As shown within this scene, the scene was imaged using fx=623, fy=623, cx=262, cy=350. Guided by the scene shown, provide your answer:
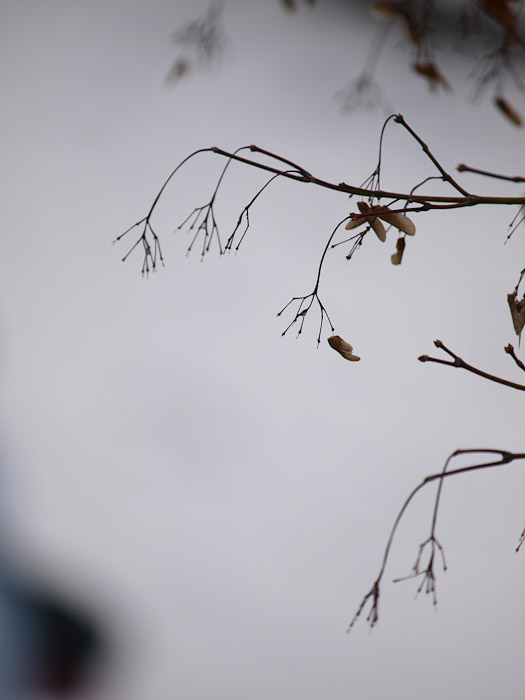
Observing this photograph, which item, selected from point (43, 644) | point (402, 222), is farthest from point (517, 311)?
point (43, 644)

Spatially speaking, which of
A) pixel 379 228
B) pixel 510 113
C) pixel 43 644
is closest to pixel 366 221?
pixel 379 228

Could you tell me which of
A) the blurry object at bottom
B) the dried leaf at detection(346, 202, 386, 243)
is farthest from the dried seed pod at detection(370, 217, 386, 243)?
the blurry object at bottom

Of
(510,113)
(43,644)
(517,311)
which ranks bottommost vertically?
(43,644)

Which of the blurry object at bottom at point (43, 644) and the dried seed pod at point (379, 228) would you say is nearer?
the dried seed pod at point (379, 228)

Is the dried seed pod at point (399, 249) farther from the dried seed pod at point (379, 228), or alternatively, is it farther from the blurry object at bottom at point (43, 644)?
the blurry object at bottom at point (43, 644)

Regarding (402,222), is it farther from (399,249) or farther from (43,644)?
(43,644)

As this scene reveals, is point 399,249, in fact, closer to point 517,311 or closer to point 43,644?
point 517,311

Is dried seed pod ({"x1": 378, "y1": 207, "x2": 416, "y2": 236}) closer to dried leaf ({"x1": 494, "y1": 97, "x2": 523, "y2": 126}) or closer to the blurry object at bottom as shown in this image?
dried leaf ({"x1": 494, "y1": 97, "x2": 523, "y2": 126})

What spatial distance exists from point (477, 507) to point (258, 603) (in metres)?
0.43

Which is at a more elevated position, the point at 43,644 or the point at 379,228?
the point at 379,228

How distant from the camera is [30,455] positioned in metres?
1.12

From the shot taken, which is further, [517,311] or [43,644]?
[43,644]

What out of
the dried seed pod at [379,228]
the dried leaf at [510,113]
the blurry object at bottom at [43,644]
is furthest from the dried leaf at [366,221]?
the blurry object at bottom at [43,644]

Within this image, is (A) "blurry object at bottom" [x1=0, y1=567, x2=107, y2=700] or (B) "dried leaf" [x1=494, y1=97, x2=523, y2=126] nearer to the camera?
(B) "dried leaf" [x1=494, y1=97, x2=523, y2=126]
